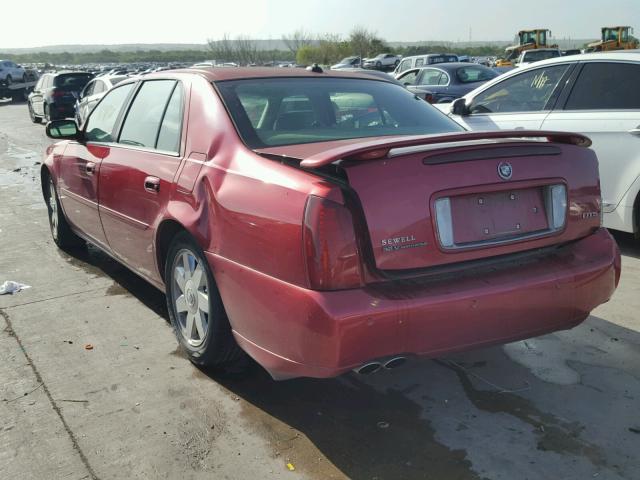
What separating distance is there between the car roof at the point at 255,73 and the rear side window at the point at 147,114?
0.17 metres

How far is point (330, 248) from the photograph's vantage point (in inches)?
106

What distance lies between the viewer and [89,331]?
14.7 feet

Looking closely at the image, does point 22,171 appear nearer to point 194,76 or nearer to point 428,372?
point 194,76

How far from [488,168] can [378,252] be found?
2.17 ft

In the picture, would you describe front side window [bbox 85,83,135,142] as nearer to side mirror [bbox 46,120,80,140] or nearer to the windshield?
side mirror [bbox 46,120,80,140]

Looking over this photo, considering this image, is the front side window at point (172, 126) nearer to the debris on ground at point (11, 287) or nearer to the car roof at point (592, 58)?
the debris on ground at point (11, 287)

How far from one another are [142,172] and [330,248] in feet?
6.20

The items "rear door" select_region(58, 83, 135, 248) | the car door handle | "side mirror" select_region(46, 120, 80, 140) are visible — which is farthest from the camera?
"side mirror" select_region(46, 120, 80, 140)

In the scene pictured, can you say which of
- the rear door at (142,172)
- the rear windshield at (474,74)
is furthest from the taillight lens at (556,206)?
the rear windshield at (474,74)

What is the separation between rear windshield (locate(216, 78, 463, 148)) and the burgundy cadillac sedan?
12 millimetres

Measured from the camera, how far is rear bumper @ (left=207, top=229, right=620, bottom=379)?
2693 mm

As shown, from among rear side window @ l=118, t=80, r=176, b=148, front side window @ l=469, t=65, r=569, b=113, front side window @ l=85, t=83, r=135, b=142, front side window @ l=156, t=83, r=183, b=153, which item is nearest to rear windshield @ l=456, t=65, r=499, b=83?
front side window @ l=469, t=65, r=569, b=113

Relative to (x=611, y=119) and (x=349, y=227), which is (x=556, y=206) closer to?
(x=349, y=227)

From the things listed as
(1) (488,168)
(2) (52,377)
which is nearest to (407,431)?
(1) (488,168)
